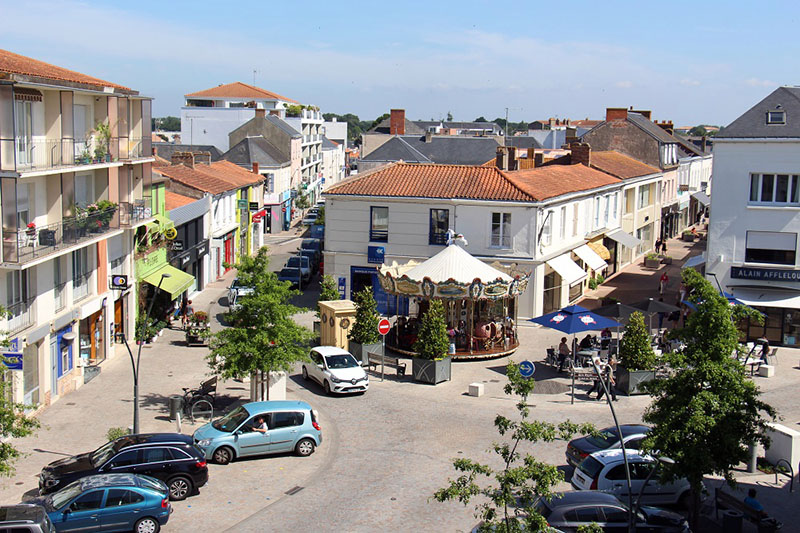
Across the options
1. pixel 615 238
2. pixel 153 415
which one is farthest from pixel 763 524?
pixel 615 238

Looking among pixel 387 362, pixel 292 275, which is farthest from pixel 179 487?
pixel 292 275

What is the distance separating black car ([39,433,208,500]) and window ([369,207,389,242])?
21641 millimetres

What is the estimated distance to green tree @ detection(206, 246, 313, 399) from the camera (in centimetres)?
2481

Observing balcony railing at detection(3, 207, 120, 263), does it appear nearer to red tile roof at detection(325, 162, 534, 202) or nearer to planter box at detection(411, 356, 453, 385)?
planter box at detection(411, 356, 453, 385)

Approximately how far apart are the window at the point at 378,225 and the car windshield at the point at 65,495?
2429 cm

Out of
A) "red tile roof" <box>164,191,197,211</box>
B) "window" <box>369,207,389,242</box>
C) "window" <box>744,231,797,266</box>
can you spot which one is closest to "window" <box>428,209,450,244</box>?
"window" <box>369,207,389,242</box>

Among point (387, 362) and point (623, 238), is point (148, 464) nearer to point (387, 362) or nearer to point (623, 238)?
point (387, 362)

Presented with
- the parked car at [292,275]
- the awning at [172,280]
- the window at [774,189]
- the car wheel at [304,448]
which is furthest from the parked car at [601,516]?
the parked car at [292,275]

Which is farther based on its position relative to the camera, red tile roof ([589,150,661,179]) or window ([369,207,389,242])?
red tile roof ([589,150,661,179])

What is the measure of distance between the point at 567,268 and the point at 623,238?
12553 millimetres

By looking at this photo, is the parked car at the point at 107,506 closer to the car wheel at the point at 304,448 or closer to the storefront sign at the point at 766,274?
the car wheel at the point at 304,448

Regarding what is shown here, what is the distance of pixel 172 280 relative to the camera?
122 feet

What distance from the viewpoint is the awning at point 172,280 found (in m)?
35.7

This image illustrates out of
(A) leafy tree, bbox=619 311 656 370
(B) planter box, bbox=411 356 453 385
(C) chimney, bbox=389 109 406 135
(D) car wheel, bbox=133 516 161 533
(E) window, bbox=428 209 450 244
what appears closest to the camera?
(D) car wheel, bbox=133 516 161 533
